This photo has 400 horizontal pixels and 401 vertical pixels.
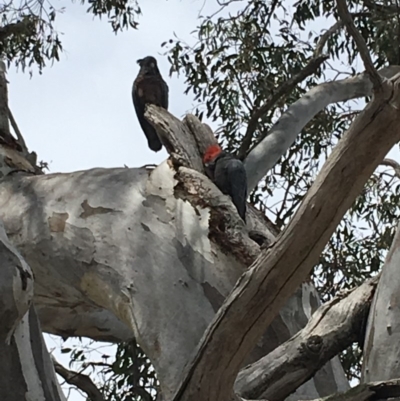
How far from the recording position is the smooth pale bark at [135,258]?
6.16 ft

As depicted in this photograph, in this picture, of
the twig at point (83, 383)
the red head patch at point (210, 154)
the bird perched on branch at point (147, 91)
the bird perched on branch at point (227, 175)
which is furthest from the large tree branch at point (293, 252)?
the bird perched on branch at point (147, 91)

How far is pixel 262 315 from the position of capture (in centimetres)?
122

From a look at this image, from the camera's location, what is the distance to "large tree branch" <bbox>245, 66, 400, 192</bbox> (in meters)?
3.09

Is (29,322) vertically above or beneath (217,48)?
beneath

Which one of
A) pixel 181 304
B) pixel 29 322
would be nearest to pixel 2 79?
pixel 181 304

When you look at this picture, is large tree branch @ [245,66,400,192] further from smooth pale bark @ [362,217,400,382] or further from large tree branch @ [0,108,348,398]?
smooth pale bark @ [362,217,400,382]

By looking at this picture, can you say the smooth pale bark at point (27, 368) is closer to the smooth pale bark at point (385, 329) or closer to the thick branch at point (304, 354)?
the thick branch at point (304, 354)

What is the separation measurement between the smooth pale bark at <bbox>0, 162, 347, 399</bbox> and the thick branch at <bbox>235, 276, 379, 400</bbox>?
21cm

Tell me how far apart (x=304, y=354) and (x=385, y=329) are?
0.16 metres

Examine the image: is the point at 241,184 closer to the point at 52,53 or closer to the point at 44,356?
the point at 44,356

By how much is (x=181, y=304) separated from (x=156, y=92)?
313 centimetres

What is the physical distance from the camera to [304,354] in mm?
1558

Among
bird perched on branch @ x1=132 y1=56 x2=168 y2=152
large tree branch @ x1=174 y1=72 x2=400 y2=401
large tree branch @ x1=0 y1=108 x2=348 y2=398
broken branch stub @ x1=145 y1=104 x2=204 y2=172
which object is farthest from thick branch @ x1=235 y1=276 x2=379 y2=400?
bird perched on branch @ x1=132 y1=56 x2=168 y2=152

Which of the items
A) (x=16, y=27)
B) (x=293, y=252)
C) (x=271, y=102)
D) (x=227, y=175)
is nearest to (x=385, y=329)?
(x=293, y=252)
